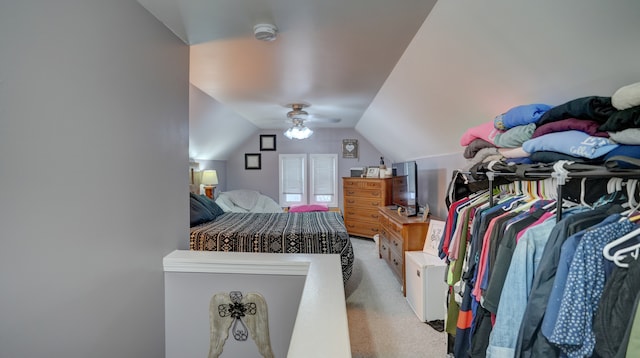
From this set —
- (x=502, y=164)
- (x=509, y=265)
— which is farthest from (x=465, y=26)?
(x=509, y=265)

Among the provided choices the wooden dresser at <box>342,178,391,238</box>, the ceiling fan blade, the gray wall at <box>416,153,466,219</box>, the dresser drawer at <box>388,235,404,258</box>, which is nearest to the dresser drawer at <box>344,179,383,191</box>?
the wooden dresser at <box>342,178,391,238</box>

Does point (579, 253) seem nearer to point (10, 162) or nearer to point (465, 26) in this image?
point (465, 26)

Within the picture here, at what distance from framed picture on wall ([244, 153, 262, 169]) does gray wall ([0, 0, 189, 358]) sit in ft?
15.3

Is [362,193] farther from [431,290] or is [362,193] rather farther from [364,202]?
[431,290]

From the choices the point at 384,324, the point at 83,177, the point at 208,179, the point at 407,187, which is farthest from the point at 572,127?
the point at 208,179

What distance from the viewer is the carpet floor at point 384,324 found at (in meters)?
2.19

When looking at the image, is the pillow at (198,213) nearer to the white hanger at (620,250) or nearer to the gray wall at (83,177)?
the gray wall at (83,177)

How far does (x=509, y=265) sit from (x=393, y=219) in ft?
7.90

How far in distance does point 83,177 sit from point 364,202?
4.60 meters

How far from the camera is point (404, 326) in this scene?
2.52 meters

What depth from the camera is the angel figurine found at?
5.55 feet

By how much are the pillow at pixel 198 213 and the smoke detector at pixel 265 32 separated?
2.10m

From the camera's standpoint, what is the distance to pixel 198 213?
10.8 ft

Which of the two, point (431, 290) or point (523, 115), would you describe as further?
point (431, 290)
